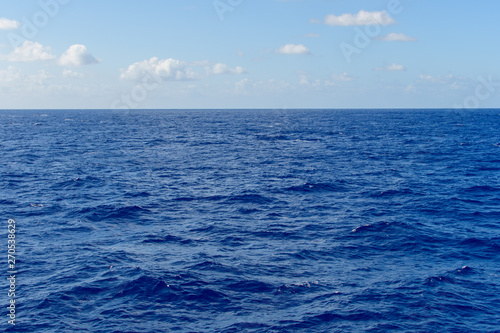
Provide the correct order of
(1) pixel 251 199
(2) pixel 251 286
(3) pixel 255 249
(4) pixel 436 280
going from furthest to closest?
(1) pixel 251 199, (3) pixel 255 249, (4) pixel 436 280, (2) pixel 251 286

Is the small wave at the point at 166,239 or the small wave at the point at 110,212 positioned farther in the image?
the small wave at the point at 110,212

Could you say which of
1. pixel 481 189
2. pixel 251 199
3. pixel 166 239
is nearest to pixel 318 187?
pixel 251 199

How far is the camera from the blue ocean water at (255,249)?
76.0 feet

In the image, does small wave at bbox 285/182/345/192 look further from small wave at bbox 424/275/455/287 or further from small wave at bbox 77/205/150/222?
small wave at bbox 424/275/455/287

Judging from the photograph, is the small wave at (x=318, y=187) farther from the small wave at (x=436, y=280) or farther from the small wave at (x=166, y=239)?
the small wave at (x=436, y=280)

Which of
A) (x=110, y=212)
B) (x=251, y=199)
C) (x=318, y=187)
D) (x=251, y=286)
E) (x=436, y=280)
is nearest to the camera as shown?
(x=251, y=286)

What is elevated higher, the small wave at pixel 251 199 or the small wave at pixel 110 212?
the small wave at pixel 251 199

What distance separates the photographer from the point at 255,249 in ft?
109

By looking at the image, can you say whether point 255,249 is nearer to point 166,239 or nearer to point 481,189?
point 166,239

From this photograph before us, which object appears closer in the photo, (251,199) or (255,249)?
(255,249)

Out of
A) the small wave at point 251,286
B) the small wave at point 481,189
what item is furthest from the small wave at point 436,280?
the small wave at point 481,189

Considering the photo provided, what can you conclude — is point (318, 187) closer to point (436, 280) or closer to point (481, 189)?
point (481, 189)

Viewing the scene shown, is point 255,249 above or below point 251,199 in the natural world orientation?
below

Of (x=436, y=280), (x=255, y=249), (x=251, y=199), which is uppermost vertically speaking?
(x=251, y=199)
